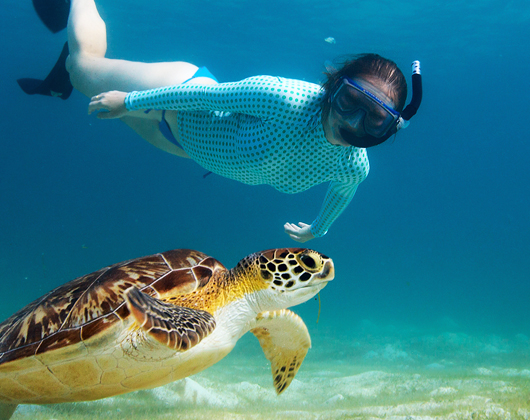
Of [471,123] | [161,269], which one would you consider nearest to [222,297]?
[161,269]

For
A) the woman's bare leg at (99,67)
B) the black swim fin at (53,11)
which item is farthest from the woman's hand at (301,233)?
the black swim fin at (53,11)

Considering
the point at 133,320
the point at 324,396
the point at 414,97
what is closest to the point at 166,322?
the point at 133,320

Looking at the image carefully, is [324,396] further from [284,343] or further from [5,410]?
[5,410]

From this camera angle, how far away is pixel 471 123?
36562 mm

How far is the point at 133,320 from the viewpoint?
1619 mm

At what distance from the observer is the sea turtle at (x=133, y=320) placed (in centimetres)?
160

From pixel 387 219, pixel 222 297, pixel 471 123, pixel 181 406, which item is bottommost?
pixel 181 406

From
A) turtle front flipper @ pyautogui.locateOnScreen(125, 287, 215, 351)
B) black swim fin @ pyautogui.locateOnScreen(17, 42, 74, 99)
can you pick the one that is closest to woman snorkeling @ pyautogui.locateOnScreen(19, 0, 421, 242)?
black swim fin @ pyautogui.locateOnScreen(17, 42, 74, 99)

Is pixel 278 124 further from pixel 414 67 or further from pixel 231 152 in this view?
pixel 414 67

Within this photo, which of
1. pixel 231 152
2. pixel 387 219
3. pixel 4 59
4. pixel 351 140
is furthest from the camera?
pixel 387 219

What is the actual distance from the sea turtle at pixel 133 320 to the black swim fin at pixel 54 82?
3212 mm

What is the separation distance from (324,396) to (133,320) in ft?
12.0

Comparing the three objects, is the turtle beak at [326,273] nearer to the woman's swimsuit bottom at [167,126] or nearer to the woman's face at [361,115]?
the woman's face at [361,115]

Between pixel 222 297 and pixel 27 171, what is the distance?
60364mm
